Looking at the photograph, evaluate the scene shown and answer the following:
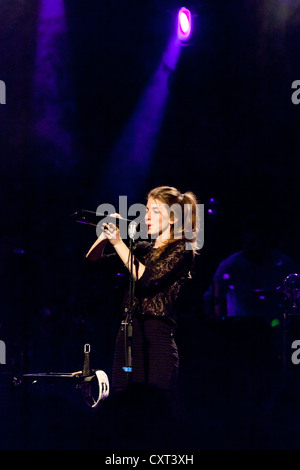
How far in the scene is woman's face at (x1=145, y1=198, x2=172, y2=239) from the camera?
2459 millimetres

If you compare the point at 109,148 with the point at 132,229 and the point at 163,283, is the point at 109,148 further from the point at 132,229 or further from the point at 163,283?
the point at 163,283

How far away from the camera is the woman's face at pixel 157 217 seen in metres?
2.46

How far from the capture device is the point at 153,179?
16.3 feet

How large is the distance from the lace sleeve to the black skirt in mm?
156

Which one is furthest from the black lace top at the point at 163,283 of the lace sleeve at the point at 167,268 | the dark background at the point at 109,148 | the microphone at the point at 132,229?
the dark background at the point at 109,148

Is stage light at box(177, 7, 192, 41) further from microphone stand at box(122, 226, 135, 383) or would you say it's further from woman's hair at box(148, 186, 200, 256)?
microphone stand at box(122, 226, 135, 383)

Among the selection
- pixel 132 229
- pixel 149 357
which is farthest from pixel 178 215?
pixel 149 357

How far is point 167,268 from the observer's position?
7.73 feet

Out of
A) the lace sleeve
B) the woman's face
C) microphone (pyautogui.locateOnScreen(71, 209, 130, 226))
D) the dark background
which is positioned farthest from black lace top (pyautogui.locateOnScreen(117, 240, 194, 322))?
the dark background

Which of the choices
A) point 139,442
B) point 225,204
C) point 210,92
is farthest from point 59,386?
point 210,92
